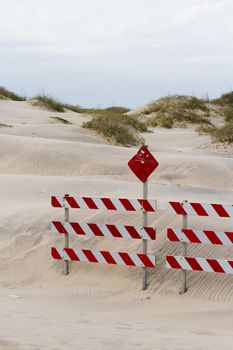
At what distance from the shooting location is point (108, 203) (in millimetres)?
10453

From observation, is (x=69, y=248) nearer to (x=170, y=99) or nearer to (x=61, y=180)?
(x=61, y=180)

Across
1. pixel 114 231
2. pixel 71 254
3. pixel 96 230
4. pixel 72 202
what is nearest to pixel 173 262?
pixel 114 231

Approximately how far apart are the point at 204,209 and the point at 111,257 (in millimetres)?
1465

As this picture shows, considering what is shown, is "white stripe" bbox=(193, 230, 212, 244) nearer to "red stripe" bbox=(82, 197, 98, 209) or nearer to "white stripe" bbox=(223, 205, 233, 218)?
"white stripe" bbox=(223, 205, 233, 218)

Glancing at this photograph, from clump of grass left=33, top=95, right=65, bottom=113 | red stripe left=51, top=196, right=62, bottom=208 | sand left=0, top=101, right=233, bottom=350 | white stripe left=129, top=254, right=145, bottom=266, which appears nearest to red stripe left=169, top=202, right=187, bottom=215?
white stripe left=129, top=254, right=145, bottom=266

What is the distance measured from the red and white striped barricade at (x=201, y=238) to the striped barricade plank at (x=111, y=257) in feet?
1.33

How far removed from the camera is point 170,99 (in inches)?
1773

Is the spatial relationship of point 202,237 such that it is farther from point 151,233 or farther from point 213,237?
point 151,233

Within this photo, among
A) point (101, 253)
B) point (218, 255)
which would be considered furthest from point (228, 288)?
point (101, 253)

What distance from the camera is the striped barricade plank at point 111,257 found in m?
10.3

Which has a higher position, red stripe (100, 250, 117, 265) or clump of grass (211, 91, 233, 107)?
clump of grass (211, 91, 233, 107)

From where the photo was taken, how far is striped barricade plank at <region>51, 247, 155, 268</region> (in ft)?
33.7

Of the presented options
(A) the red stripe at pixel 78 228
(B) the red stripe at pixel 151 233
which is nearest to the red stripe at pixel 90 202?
(A) the red stripe at pixel 78 228

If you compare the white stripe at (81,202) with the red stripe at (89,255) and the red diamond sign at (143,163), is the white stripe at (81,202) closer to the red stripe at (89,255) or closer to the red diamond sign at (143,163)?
the red stripe at (89,255)
